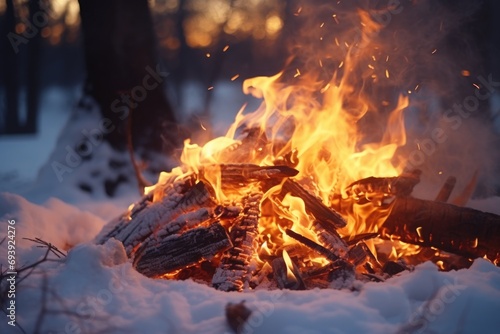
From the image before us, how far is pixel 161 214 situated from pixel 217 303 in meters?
1.36

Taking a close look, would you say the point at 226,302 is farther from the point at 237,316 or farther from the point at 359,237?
the point at 359,237

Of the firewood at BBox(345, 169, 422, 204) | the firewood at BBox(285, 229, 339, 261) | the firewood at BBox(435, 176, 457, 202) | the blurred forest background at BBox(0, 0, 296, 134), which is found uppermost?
the blurred forest background at BBox(0, 0, 296, 134)

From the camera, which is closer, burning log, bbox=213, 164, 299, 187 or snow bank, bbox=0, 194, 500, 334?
snow bank, bbox=0, 194, 500, 334

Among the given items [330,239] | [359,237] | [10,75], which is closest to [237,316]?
[330,239]

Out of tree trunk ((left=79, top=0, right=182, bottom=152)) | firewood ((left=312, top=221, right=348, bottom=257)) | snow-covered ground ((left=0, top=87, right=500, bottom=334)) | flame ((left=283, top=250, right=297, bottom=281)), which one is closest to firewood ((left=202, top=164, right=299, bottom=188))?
firewood ((left=312, top=221, right=348, bottom=257))

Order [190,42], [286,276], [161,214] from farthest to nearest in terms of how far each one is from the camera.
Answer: [190,42], [161,214], [286,276]

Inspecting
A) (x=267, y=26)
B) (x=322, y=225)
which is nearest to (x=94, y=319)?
(x=322, y=225)

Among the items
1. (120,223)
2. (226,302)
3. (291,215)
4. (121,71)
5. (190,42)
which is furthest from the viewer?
(190,42)

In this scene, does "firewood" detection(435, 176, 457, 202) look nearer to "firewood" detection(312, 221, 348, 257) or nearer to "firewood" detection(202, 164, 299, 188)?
"firewood" detection(312, 221, 348, 257)

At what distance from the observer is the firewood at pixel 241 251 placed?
11.5 ft

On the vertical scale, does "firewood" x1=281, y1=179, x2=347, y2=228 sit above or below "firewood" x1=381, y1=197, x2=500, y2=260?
above

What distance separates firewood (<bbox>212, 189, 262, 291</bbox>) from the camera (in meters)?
3.51

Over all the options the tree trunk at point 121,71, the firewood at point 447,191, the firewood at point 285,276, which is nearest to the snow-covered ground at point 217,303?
the firewood at point 285,276

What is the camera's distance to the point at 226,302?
2.95m
